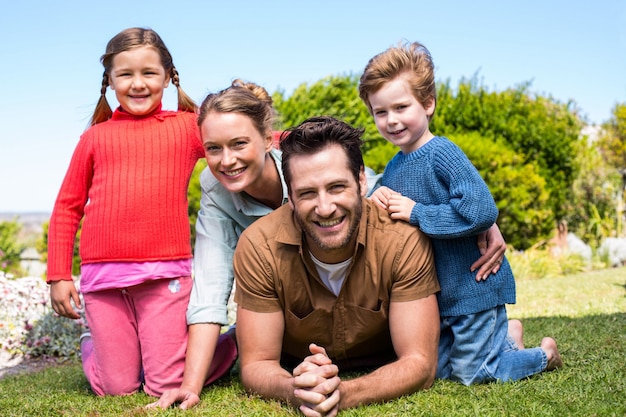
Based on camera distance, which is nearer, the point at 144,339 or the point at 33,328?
the point at 144,339

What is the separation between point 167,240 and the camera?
3924mm

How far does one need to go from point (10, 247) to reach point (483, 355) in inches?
415

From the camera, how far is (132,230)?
153 inches

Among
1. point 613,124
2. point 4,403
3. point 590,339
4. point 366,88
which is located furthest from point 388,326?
point 613,124

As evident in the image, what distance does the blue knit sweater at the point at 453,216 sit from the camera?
3.29 meters

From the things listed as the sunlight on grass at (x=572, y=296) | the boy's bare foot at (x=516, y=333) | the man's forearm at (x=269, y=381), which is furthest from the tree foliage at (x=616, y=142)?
the man's forearm at (x=269, y=381)

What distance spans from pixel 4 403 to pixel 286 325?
5.25ft

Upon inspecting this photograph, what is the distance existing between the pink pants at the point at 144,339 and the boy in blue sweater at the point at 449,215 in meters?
1.34

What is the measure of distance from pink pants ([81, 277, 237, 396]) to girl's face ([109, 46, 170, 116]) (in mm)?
1075

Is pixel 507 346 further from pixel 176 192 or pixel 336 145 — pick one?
pixel 176 192

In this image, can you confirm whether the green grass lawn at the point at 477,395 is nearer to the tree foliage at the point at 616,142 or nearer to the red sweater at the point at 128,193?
the red sweater at the point at 128,193

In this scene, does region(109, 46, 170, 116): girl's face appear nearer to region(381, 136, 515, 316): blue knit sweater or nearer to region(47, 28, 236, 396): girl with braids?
region(47, 28, 236, 396): girl with braids

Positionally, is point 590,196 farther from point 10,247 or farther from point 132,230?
point 132,230

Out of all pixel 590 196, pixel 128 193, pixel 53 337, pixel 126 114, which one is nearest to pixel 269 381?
pixel 128 193
